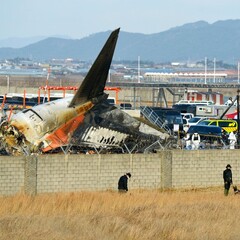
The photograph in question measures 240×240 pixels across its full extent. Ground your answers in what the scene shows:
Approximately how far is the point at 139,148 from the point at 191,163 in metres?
3.08

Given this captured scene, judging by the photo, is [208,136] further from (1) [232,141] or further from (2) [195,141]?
(2) [195,141]

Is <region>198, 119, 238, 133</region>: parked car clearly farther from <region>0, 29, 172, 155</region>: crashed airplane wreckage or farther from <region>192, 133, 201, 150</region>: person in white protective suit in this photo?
<region>0, 29, 172, 155</region>: crashed airplane wreckage

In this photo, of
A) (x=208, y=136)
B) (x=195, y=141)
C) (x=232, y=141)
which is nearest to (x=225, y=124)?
(x=208, y=136)

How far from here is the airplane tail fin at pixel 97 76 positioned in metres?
47.7

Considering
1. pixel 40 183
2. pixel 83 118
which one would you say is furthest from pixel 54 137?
pixel 40 183

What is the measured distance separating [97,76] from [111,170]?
21.2 ft

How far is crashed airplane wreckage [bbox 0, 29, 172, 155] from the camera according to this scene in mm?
46062

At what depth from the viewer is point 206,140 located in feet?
172

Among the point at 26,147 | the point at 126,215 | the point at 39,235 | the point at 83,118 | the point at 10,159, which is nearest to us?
the point at 39,235

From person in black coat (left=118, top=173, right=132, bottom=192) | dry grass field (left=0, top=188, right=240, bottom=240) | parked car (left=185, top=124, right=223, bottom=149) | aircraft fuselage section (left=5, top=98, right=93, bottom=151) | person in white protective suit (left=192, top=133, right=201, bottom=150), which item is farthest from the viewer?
parked car (left=185, top=124, right=223, bottom=149)

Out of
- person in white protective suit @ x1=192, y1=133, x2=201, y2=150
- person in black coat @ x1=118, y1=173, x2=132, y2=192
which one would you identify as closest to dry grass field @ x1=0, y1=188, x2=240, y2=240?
person in black coat @ x1=118, y1=173, x2=132, y2=192

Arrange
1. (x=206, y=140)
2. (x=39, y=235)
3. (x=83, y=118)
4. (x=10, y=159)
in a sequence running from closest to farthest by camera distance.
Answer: (x=39, y=235)
(x=10, y=159)
(x=83, y=118)
(x=206, y=140)

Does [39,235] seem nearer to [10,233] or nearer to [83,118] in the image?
[10,233]

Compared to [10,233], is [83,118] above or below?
above
